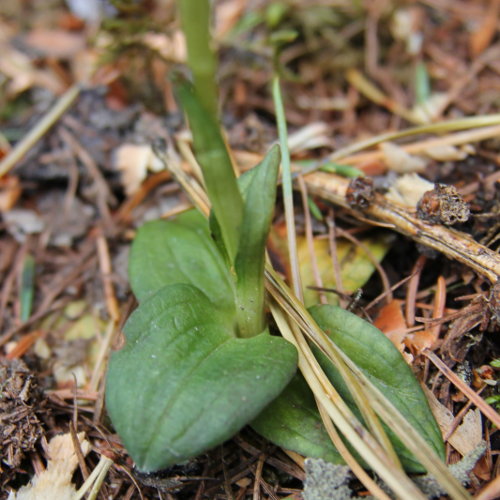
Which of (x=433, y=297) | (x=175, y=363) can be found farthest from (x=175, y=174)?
(x=433, y=297)

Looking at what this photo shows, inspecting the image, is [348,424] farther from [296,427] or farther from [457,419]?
[457,419]

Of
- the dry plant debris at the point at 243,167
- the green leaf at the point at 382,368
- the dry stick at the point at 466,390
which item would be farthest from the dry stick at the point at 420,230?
the green leaf at the point at 382,368

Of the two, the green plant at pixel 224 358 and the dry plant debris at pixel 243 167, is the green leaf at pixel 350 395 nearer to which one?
the green plant at pixel 224 358

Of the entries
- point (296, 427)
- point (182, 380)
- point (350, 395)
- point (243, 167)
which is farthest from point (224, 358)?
point (243, 167)

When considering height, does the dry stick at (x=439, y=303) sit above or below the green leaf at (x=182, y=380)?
below

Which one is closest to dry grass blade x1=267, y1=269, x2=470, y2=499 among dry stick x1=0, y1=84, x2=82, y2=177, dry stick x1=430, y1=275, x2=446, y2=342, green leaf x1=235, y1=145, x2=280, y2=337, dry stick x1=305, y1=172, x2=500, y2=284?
green leaf x1=235, y1=145, x2=280, y2=337

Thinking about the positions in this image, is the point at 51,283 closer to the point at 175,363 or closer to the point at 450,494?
the point at 175,363

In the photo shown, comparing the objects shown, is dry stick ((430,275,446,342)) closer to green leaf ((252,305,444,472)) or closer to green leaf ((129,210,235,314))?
green leaf ((252,305,444,472))
